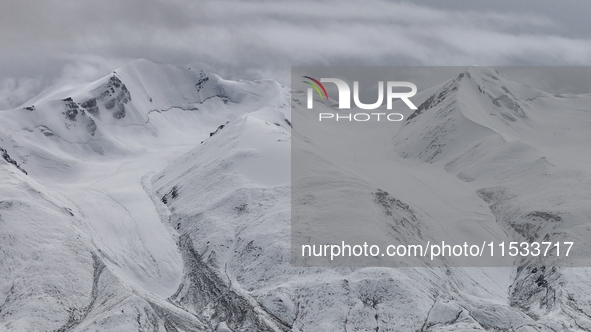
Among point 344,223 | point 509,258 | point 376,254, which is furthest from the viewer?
point 509,258

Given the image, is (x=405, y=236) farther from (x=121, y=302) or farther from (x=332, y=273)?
(x=121, y=302)

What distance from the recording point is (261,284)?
8012 cm

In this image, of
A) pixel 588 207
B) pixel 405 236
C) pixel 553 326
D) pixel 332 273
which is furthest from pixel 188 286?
pixel 588 207

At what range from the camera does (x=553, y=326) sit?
70062 millimetres

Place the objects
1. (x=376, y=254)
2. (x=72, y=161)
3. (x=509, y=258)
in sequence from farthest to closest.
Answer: (x=72, y=161)
(x=509, y=258)
(x=376, y=254)

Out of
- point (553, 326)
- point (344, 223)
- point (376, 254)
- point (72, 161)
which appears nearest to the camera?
point (553, 326)

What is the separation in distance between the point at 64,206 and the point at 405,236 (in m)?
58.9

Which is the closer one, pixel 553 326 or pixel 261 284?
pixel 553 326

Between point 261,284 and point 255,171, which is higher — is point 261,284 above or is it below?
below

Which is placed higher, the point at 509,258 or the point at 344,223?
the point at 344,223

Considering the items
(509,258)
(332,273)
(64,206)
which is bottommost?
(509,258)

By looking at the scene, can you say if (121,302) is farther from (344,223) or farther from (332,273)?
(344,223)

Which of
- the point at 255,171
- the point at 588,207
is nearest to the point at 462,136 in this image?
the point at 588,207

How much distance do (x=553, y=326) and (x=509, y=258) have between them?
29.3 m
